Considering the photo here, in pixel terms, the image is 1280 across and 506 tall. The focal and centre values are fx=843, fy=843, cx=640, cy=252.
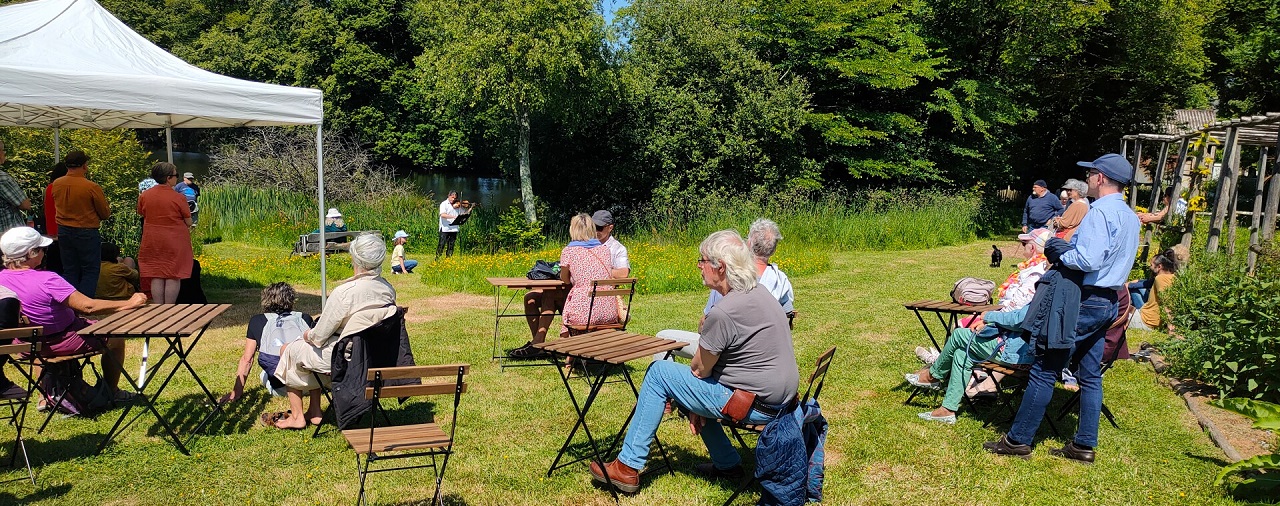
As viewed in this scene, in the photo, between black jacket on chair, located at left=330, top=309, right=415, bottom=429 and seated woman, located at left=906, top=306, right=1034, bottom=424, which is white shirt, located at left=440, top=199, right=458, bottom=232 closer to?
black jacket on chair, located at left=330, top=309, right=415, bottom=429

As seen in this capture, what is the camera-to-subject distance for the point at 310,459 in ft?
15.6

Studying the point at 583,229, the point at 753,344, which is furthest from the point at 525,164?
the point at 753,344

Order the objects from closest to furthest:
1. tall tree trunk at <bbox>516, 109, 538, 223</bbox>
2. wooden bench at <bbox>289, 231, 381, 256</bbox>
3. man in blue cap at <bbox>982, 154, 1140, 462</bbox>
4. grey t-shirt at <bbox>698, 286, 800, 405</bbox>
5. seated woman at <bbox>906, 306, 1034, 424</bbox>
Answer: grey t-shirt at <bbox>698, 286, 800, 405</bbox> → man in blue cap at <bbox>982, 154, 1140, 462</bbox> → seated woman at <bbox>906, 306, 1034, 424</bbox> → wooden bench at <bbox>289, 231, 381, 256</bbox> → tall tree trunk at <bbox>516, 109, 538, 223</bbox>

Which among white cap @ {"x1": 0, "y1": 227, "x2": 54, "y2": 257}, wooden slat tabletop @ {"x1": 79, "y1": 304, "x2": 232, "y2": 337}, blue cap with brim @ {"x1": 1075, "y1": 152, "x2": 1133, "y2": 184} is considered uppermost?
blue cap with brim @ {"x1": 1075, "y1": 152, "x2": 1133, "y2": 184}

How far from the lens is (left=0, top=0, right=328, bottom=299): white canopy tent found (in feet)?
21.8

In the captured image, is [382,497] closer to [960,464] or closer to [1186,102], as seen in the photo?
[960,464]

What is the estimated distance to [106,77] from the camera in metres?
6.92

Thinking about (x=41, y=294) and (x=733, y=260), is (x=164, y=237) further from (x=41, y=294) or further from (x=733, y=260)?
(x=733, y=260)

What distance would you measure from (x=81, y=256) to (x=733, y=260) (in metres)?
6.49

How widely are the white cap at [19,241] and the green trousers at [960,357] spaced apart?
557 centimetres

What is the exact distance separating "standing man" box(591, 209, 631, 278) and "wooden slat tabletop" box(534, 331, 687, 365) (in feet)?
6.19

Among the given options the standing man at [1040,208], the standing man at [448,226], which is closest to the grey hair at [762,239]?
the standing man at [1040,208]

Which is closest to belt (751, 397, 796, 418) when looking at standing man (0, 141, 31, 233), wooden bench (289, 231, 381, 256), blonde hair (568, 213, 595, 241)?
blonde hair (568, 213, 595, 241)

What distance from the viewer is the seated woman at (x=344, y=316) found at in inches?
183
